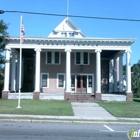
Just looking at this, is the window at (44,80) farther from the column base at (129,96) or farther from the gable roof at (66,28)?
the column base at (129,96)

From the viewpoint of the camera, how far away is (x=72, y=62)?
32.0m

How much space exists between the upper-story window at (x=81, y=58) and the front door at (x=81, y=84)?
73.7 inches

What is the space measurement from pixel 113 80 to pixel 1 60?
1744cm

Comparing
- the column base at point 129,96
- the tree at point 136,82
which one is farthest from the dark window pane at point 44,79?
the tree at point 136,82

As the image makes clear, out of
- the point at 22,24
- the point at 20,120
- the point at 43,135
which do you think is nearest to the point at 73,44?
the point at 22,24

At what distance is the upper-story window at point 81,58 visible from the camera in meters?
31.8

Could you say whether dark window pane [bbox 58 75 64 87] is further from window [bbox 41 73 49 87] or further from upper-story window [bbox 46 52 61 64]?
upper-story window [bbox 46 52 61 64]

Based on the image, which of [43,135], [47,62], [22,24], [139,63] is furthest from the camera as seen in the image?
[139,63]

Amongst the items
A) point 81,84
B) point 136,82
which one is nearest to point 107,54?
point 81,84

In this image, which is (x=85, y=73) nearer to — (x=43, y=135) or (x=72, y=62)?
(x=72, y=62)

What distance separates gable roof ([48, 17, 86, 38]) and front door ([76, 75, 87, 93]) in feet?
23.8

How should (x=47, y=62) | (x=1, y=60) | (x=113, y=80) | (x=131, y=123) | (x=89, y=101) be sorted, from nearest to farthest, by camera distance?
(x=131, y=123) → (x=1, y=60) → (x=89, y=101) → (x=47, y=62) → (x=113, y=80)

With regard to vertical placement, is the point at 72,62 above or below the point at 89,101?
above

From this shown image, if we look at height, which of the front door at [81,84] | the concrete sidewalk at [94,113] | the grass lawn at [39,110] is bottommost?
the concrete sidewalk at [94,113]
